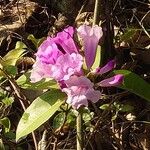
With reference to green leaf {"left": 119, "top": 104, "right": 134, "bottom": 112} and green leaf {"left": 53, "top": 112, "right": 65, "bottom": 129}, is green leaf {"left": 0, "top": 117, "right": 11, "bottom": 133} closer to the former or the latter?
green leaf {"left": 53, "top": 112, "right": 65, "bottom": 129}

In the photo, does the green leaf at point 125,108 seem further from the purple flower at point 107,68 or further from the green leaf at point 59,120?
the purple flower at point 107,68

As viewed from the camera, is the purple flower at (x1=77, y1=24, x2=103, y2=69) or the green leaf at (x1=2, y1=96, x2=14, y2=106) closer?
the purple flower at (x1=77, y1=24, x2=103, y2=69)

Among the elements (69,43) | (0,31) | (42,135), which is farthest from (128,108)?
(0,31)

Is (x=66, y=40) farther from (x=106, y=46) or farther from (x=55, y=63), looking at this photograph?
(x=106, y=46)

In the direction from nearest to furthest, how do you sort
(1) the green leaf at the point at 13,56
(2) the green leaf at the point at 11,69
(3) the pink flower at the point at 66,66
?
(3) the pink flower at the point at 66,66 → (2) the green leaf at the point at 11,69 → (1) the green leaf at the point at 13,56

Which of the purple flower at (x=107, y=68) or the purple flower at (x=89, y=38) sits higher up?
the purple flower at (x=89, y=38)

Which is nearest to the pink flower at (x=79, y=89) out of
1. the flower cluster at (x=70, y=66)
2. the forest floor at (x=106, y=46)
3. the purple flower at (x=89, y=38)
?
the flower cluster at (x=70, y=66)

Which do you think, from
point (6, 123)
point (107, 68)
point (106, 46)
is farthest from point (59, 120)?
point (107, 68)

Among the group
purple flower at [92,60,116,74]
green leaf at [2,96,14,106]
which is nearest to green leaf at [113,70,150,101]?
purple flower at [92,60,116,74]
